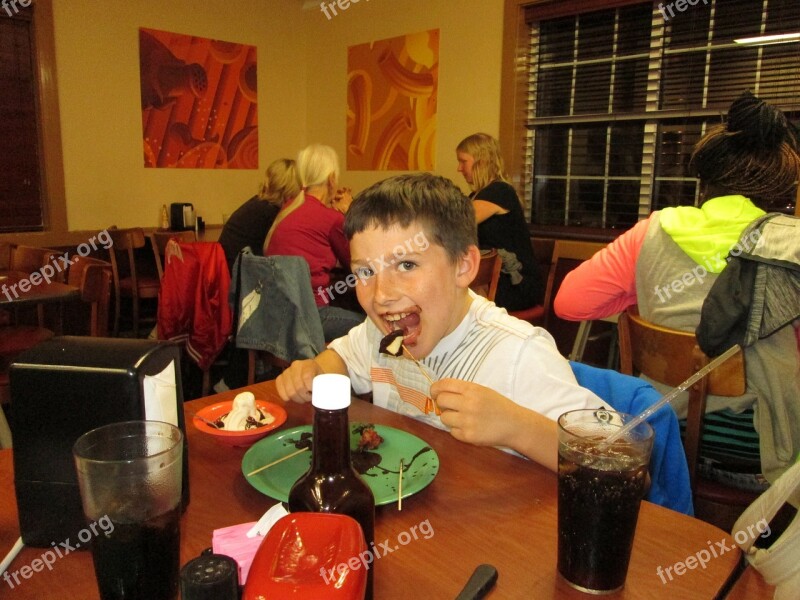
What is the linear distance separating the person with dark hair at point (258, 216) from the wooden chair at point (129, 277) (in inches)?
37.8

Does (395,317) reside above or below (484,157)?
below

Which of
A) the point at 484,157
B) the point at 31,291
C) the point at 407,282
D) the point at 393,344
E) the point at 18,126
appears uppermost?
the point at 18,126

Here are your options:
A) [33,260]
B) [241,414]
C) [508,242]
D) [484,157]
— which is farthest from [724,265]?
[33,260]

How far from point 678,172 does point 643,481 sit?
3.55 metres

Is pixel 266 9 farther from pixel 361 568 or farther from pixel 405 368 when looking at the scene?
pixel 361 568

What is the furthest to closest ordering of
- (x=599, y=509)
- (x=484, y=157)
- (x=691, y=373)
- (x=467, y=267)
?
(x=484, y=157)
(x=691, y=373)
(x=467, y=267)
(x=599, y=509)

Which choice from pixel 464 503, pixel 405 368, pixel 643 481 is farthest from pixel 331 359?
pixel 643 481

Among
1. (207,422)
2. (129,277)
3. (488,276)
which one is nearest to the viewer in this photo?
(207,422)

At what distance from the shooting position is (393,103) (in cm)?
486

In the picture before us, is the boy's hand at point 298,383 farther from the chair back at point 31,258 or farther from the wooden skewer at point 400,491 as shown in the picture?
the chair back at point 31,258

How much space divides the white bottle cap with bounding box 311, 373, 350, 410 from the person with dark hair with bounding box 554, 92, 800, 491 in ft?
4.30

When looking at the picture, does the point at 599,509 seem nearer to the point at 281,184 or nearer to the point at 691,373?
the point at 691,373

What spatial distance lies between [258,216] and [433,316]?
265 cm

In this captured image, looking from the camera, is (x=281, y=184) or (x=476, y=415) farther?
(x=281, y=184)
